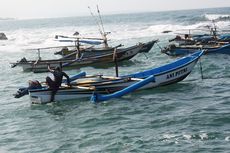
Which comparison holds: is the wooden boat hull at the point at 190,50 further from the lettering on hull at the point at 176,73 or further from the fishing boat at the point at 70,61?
the lettering on hull at the point at 176,73

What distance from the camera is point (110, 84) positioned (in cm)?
1923

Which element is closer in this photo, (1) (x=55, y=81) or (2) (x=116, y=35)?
(1) (x=55, y=81)

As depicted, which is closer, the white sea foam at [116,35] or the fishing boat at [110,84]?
the fishing boat at [110,84]

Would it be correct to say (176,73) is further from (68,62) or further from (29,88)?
(68,62)

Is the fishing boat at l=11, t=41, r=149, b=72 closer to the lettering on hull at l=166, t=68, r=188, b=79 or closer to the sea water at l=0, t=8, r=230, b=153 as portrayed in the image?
the sea water at l=0, t=8, r=230, b=153

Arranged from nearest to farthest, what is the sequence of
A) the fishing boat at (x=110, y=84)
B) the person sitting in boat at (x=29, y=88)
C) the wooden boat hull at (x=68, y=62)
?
the fishing boat at (x=110, y=84) → the person sitting in boat at (x=29, y=88) → the wooden boat hull at (x=68, y=62)

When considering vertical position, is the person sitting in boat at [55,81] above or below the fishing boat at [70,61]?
above

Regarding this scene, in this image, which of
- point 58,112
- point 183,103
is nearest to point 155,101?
point 183,103

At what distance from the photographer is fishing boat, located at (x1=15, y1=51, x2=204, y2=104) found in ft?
59.8

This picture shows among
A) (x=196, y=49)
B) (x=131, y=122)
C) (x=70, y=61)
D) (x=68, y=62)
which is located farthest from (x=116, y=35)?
(x=131, y=122)

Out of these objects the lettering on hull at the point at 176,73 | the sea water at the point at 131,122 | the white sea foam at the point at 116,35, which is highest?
the lettering on hull at the point at 176,73

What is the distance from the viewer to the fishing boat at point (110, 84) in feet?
59.8

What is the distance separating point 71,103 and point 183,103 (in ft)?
15.9

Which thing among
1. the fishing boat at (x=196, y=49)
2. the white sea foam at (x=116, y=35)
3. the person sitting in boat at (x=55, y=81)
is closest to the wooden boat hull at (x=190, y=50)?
the fishing boat at (x=196, y=49)
